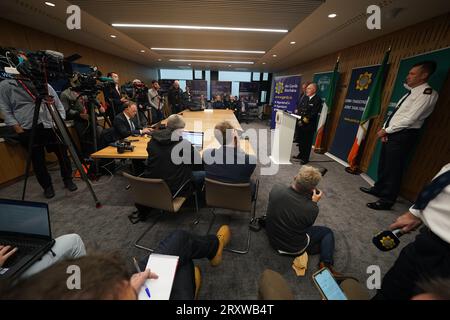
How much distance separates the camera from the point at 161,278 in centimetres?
91

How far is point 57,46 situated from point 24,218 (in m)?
5.08

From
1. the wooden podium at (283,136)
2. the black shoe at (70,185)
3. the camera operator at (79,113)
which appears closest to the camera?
the black shoe at (70,185)

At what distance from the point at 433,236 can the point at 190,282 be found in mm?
1317

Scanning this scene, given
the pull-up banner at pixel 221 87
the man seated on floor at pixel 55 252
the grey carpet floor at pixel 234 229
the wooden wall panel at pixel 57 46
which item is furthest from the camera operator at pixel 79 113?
the pull-up banner at pixel 221 87

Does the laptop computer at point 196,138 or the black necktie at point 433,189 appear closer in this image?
the black necktie at point 433,189

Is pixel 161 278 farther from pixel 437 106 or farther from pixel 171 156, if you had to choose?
pixel 437 106

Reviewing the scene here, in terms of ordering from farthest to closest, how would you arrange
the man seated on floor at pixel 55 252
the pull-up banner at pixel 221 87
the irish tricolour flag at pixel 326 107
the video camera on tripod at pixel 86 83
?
the pull-up banner at pixel 221 87 → the irish tricolour flag at pixel 326 107 → the video camera on tripod at pixel 86 83 → the man seated on floor at pixel 55 252

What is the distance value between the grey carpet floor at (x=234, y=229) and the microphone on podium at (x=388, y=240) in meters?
0.65

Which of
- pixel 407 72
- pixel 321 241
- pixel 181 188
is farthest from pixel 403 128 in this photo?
pixel 181 188

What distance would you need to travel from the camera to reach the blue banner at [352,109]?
3.51 m

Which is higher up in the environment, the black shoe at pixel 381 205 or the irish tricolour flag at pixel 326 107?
the irish tricolour flag at pixel 326 107

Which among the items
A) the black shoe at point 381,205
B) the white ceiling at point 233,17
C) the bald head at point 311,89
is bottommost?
the black shoe at point 381,205

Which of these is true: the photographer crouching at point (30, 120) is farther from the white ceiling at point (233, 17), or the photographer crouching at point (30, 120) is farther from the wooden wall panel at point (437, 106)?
the wooden wall panel at point (437, 106)
